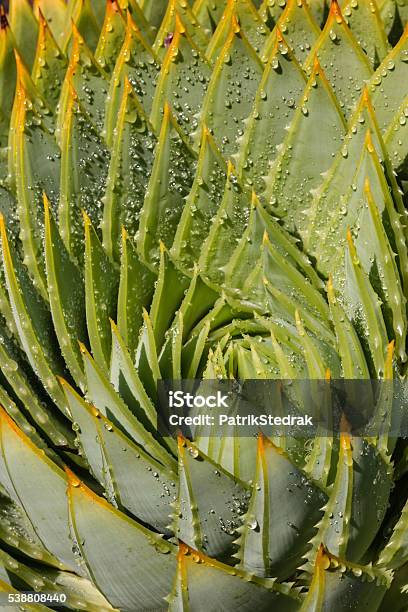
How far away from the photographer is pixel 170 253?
1.36m

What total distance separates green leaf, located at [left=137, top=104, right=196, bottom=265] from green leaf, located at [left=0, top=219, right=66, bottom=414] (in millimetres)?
187

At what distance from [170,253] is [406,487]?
0.52 m

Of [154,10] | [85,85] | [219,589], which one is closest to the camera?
[219,589]

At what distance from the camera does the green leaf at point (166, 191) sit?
4.28 feet

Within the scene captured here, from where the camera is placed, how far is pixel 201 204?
1.34 meters

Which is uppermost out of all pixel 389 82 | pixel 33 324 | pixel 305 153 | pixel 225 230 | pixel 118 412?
pixel 389 82

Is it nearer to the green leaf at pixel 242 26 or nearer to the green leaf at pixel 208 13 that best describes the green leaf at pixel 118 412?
the green leaf at pixel 242 26

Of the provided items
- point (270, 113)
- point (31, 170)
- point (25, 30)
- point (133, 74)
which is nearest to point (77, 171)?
point (31, 170)

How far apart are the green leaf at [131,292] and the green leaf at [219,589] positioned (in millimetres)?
412

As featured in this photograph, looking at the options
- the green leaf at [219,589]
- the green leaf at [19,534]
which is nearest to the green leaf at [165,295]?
the green leaf at [19,534]

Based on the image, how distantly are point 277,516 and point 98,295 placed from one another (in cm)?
46

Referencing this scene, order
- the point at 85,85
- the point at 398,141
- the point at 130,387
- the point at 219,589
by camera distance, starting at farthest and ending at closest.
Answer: the point at 85,85 < the point at 398,141 < the point at 130,387 < the point at 219,589

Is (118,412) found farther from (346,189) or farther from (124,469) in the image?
(346,189)

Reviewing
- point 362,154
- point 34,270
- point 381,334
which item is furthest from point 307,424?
point 34,270
